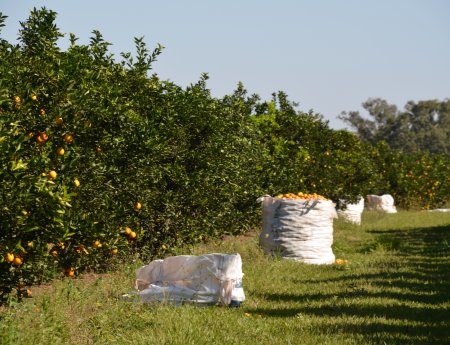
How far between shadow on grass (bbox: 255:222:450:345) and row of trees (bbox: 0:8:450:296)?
2.48 m

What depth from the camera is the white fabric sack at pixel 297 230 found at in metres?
12.2

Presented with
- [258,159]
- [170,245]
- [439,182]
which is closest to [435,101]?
[439,182]

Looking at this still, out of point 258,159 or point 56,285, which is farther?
point 258,159

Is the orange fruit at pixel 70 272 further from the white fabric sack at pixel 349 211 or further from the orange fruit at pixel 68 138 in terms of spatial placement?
the white fabric sack at pixel 349 211

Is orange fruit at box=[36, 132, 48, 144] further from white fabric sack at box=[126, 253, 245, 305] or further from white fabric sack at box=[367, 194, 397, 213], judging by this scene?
white fabric sack at box=[367, 194, 397, 213]

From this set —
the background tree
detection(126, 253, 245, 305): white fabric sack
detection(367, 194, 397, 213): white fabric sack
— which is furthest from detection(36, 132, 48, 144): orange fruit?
the background tree

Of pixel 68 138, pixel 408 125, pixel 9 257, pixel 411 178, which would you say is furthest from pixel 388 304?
pixel 408 125

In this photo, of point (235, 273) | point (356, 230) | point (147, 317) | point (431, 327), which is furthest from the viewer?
point (356, 230)

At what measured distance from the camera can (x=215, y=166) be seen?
12156mm

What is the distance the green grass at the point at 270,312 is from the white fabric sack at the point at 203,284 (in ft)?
0.74

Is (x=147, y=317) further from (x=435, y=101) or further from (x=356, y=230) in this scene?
(x=435, y=101)

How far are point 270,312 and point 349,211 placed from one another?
630 inches

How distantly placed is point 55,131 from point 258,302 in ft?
10.3

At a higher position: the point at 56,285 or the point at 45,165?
the point at 45,165
